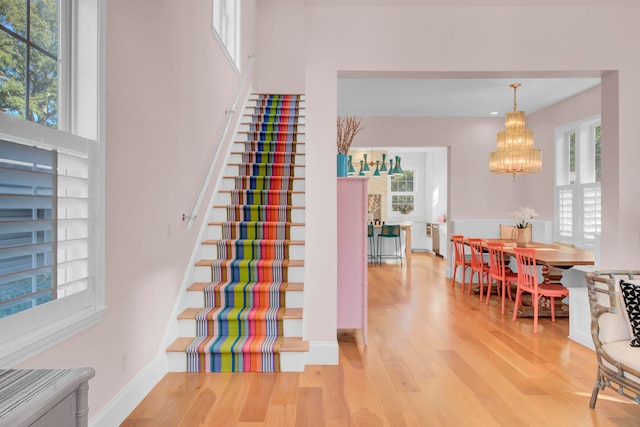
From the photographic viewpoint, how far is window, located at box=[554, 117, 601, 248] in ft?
19.6

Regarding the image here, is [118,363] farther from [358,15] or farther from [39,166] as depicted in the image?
[358,15]

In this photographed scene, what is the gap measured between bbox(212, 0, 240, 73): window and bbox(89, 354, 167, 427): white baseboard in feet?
12.1

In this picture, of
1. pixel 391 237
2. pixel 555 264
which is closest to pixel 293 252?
pixel 555 264

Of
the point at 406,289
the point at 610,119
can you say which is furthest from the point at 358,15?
the point at 406,289

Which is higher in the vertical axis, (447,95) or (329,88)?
(447,95)

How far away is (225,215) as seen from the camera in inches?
172

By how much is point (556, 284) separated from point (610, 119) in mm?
2130

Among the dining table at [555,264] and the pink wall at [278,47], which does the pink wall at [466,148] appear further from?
the dining table at [555,264]

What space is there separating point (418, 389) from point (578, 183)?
17.2ft

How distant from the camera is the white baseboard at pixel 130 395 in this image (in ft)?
7.06

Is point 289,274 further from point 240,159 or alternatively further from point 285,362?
point 240,159

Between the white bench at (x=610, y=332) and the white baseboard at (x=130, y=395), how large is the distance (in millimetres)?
2916

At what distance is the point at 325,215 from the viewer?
3.29 m

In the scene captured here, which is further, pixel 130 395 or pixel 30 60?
pixel 130 395
